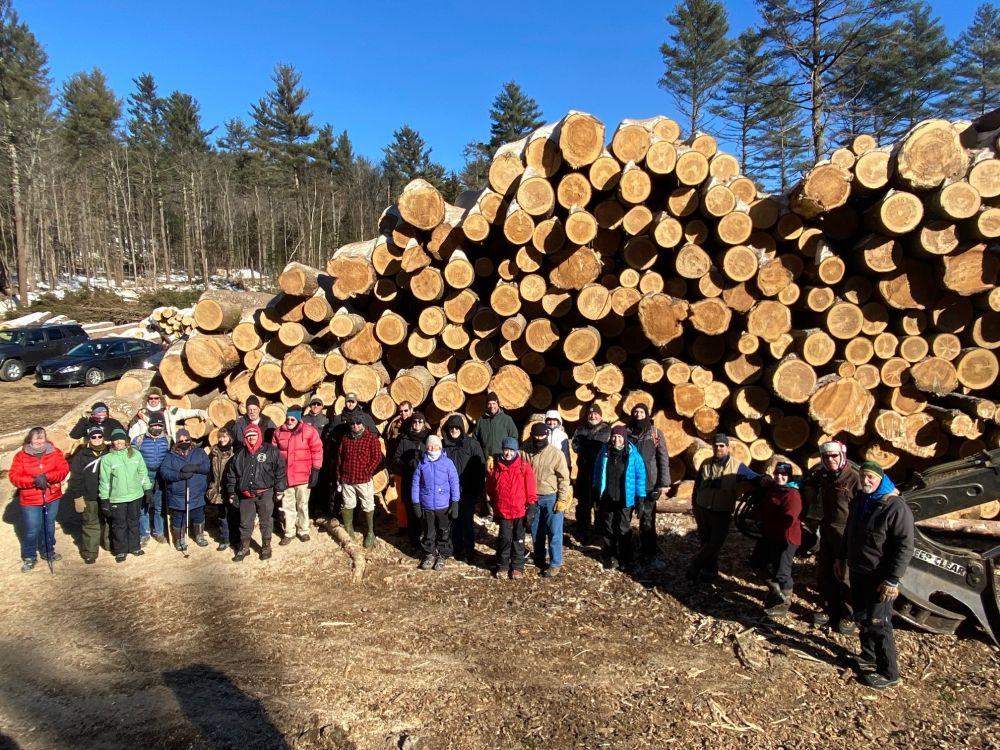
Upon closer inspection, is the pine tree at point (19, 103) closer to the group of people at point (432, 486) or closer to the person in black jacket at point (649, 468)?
the group of people at point (432, 486)

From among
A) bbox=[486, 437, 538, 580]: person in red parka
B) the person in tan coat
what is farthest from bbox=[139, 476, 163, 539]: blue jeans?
the person in tan coat

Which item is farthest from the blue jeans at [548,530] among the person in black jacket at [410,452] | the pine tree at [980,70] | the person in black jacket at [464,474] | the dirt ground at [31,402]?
the pine tree at [980,70]

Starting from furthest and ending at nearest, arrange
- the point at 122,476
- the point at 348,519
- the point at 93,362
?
1. the point at 93,362
2. the point at 348,519
3. the point at 122,476

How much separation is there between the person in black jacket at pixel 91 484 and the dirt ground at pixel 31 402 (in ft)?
17.3

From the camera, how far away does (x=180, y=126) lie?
47.0 meters

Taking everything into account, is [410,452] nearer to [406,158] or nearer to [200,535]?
[200,535]

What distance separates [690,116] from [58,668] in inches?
1340

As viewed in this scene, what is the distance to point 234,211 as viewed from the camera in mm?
46625

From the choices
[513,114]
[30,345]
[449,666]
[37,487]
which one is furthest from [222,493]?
[513,114]

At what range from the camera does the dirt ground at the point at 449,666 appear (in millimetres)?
4160

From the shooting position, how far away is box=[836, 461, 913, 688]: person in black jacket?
14.6 ft

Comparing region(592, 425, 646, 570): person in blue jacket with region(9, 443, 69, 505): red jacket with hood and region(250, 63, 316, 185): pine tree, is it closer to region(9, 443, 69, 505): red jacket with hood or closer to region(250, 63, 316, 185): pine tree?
region(9, 443, 69, 505): red jacket with hood

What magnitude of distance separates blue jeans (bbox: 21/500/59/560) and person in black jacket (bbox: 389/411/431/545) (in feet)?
13.6

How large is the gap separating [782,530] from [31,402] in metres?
17.5
